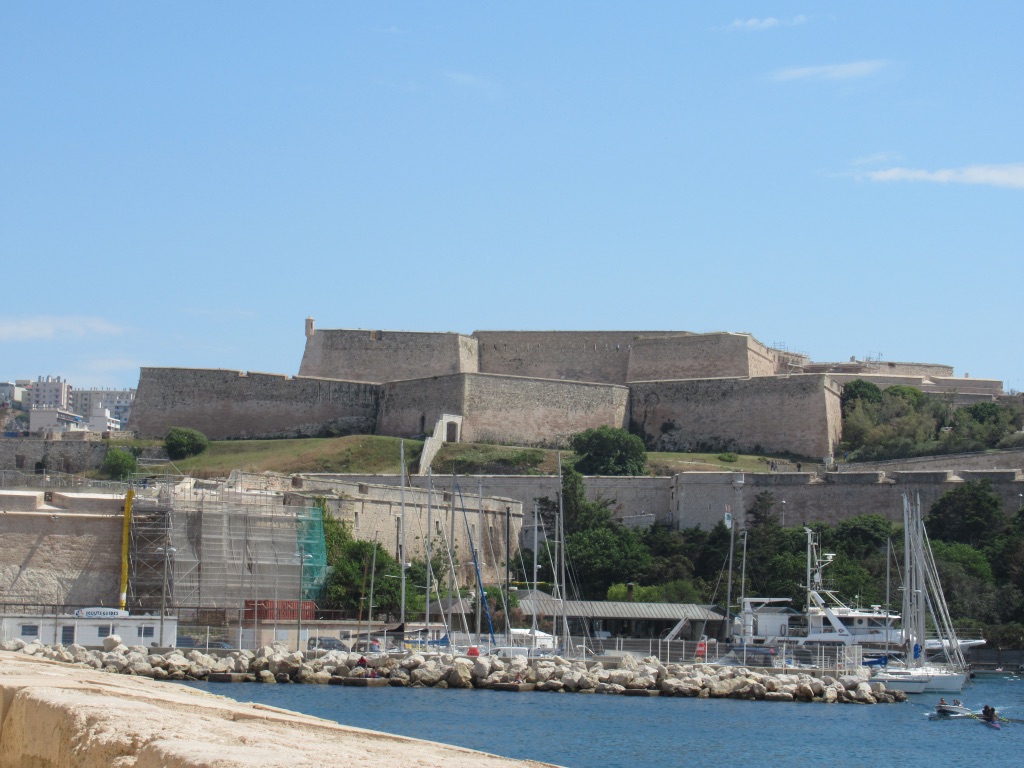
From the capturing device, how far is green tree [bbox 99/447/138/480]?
138 feet

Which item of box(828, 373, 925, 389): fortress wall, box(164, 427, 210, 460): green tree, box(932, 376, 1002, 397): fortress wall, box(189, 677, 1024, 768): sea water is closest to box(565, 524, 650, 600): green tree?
box(189, 677, 1024, 768): sea water

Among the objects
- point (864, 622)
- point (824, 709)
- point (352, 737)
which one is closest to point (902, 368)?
point (864, 622)

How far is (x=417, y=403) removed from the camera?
151 feet

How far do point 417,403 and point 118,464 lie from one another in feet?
28.5

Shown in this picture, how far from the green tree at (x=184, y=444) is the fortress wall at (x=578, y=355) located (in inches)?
405

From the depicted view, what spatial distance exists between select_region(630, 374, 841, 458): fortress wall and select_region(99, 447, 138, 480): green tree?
14764mm

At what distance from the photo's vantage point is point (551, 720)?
1925 cm

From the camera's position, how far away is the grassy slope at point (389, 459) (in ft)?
135

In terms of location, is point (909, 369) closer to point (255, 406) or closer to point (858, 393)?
point (858, 393)

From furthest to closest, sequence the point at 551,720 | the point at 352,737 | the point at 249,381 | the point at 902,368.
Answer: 1. the point at 902,368
2. the point at 249,381
3. the point at 551,720
4. the point at 352,737

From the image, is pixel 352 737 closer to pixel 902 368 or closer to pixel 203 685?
pixel 203 685

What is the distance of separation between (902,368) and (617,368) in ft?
38.0

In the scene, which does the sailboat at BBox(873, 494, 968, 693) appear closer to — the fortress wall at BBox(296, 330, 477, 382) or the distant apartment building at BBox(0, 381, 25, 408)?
the fortress wall at BBox(296, 330, 477, 382)

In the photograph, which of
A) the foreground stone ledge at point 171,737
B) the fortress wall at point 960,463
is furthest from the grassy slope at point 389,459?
the foreground stone ledge at point 171,737
